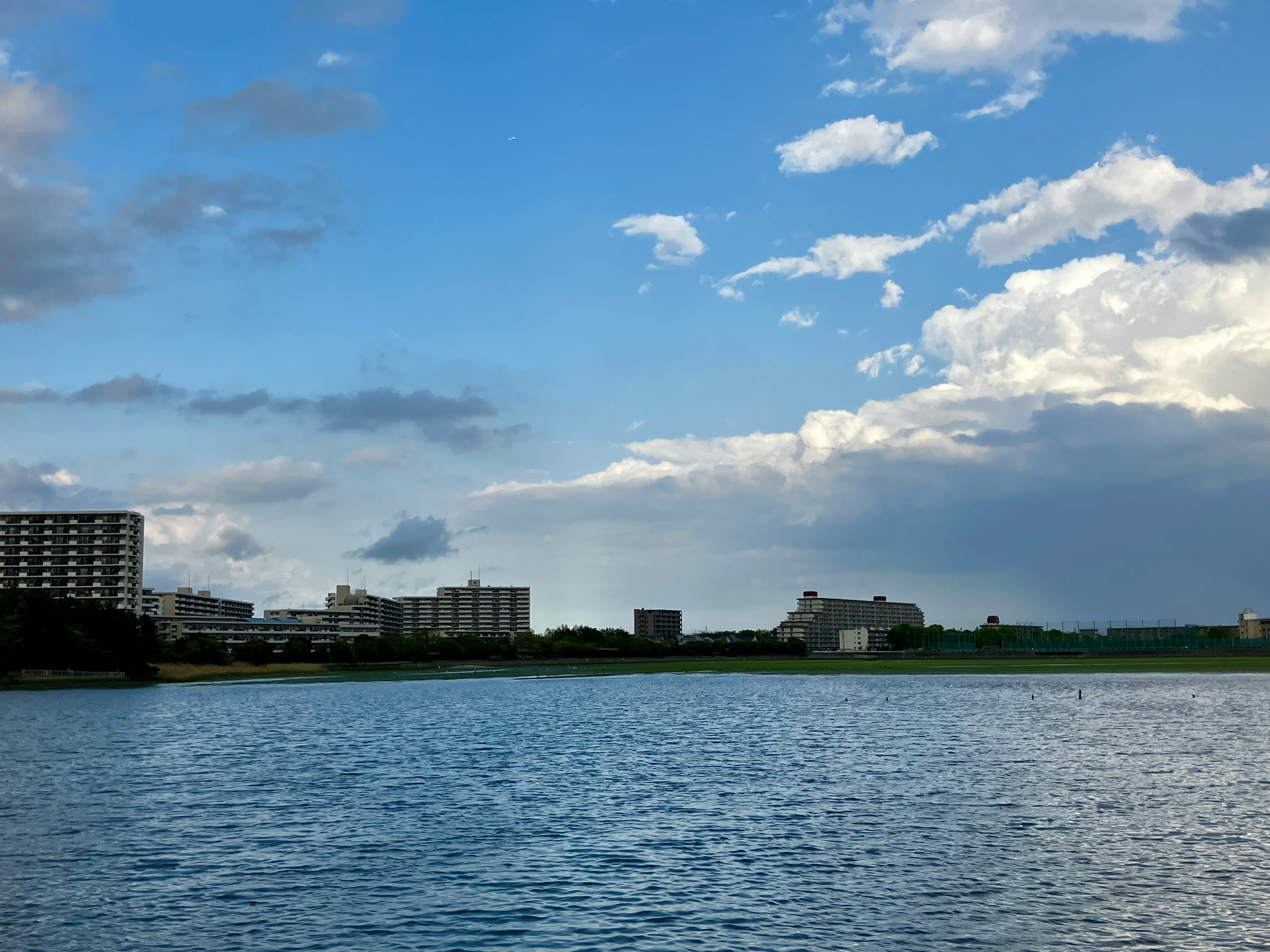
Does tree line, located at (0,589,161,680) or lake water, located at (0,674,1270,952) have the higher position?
tree line, located at (0,589,161,680)

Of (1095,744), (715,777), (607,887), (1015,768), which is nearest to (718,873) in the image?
(607,887)

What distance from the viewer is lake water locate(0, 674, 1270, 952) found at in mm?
30203

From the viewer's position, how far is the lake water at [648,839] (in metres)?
30.2

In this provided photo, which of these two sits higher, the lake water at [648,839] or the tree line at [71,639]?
the tree line at [71,639]

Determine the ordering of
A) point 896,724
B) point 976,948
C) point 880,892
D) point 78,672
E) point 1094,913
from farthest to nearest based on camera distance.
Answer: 1. point 78,672
2. point 896,724
3. point 880,892
4. point 1094,913
5. point 976,948

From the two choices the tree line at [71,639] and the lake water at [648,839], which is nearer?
the lake water at [648,839]

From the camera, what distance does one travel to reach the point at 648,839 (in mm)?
43250

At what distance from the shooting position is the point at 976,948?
27453 millimetres

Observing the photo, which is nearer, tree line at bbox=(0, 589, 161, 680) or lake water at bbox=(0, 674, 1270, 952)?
lake water at bbox=(0, 674, 1270, 952)

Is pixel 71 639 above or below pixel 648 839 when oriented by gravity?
above

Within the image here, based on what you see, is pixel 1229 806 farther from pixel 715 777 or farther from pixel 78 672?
pixel 78 672

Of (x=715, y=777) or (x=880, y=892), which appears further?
(x=715, y=777)

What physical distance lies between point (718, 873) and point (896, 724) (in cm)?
6241

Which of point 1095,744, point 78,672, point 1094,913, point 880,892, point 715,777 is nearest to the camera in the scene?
point 1094,913
